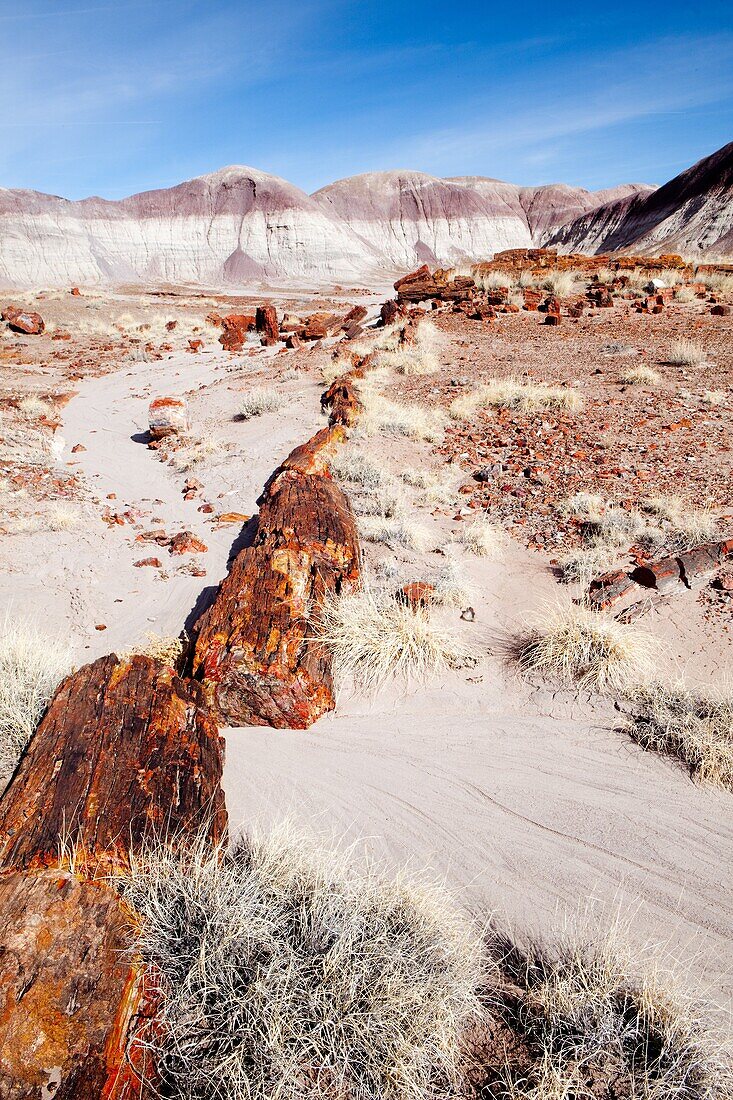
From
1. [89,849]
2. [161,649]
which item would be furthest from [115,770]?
[161,649]

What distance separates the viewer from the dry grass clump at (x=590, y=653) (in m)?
4.14

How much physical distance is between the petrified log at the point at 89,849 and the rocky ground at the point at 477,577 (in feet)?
1.73

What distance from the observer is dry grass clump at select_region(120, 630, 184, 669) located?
4.38 m

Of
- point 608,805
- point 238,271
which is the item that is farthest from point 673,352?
point 238,271

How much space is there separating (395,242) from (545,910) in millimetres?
82251

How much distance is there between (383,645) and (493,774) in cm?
133

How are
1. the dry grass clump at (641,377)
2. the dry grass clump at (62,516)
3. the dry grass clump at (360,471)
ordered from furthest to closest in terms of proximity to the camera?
the dry grass clump at (641,377) → the dry grass clump at (360,471) → the dry grass clump at (62,516)

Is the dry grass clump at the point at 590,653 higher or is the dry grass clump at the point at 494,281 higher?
the dry grass clump at the point at 494,281

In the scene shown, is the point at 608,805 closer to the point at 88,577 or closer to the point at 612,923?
the point at 612,923

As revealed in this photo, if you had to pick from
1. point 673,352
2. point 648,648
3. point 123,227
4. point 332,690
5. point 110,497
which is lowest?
point 332,690

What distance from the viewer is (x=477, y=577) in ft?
18.6

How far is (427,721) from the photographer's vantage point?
4.06 meters

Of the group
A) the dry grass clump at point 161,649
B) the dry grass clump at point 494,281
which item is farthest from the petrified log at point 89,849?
the dry grass clump at point 494,281

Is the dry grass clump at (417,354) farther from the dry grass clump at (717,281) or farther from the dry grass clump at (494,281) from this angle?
the dry grass clump at (717,281)
